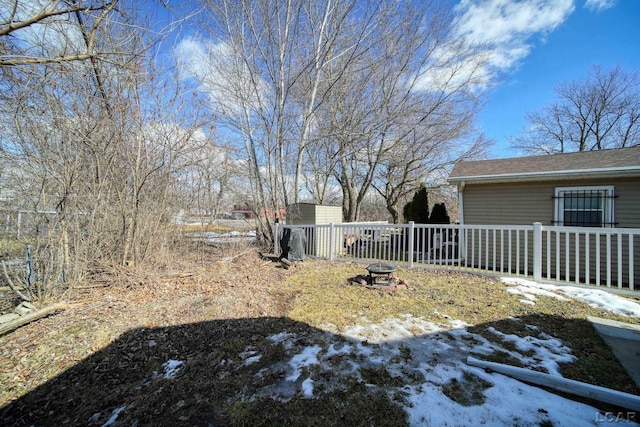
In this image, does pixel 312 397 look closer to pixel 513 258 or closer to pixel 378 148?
pixel 513 258

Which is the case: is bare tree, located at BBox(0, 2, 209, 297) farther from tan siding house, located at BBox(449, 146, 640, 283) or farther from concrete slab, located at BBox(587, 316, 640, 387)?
tan siding house, located at BBox(449, 146, 640, 283)

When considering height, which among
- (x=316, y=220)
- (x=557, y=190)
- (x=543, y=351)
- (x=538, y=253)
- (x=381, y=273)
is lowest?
(x=543, y=351)

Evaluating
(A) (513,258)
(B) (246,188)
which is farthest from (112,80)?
(A) (513,258)

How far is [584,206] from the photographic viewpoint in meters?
5.96

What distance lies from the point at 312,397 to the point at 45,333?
3077 mm

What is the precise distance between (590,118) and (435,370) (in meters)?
26.5

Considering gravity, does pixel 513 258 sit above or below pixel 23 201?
below

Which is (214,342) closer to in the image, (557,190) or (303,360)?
(303,360)

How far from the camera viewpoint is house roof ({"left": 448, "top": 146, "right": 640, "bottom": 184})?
219 inches

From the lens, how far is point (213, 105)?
7.27 meters

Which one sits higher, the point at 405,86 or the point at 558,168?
the point at 405,86

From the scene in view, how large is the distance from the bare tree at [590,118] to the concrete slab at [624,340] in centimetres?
2272

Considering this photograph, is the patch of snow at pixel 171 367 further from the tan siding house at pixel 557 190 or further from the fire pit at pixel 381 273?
the tan siding house at pixel 557 190

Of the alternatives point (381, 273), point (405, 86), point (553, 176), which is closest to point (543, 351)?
point (381, 273)
